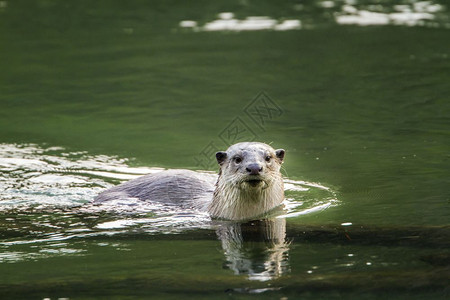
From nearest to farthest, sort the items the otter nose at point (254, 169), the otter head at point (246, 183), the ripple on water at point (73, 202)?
the otter nose at point (254, 169)
the otter head at point (246, 183)
the ripple on water at point (73, 202)

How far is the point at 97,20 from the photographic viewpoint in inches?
675

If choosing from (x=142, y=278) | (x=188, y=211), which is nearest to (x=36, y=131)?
(x=188, y=211)

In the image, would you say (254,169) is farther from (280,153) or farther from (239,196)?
(280,153)

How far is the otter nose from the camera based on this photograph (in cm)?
654

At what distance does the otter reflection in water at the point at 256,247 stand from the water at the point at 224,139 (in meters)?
0.03

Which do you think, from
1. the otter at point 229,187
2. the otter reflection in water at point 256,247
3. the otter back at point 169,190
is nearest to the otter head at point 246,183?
the otter at point 229,187

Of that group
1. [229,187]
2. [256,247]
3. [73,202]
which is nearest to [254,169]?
[229,187]

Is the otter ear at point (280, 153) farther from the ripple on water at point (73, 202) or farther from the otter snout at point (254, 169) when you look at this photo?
the otter snout at point (254, 169)

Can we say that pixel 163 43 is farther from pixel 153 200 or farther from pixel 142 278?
pixel 142 278

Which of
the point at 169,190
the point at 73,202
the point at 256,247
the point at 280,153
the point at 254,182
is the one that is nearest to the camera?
the point at 256,247

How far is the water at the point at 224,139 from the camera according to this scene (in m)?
5.61

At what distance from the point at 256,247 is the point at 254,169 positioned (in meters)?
0.66

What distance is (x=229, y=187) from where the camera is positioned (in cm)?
689

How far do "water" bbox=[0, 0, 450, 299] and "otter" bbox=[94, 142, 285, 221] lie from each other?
6.7 inches
